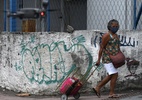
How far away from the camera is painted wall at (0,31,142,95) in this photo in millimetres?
8469

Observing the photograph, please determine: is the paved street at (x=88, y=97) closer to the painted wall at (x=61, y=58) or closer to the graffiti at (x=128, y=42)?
the painted wall at (x=61, y=58)

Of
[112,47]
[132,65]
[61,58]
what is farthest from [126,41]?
[61,58]

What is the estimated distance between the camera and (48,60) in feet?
28.4

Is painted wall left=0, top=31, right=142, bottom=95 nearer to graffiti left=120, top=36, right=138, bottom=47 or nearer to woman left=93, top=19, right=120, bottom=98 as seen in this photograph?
graffiti left=120, top=36, right=138, bottom=47

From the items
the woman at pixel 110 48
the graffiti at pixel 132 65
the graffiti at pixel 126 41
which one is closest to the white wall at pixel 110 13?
the graffiti at pixel 126 41

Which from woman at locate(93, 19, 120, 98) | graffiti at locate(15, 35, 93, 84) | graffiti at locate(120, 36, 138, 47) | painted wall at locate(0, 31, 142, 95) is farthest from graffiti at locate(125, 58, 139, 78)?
woman at locate(93, 19, 120, 98)

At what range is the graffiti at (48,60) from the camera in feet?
27.9

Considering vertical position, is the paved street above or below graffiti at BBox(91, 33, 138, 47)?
below

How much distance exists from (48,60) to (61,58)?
344mm

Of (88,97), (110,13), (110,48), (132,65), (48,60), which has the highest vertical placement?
(110,13)

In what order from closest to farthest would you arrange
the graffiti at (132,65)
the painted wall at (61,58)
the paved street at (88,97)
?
the paved street at (88,97) → the painted wall at (61,58) → the graffiti at (132,65)

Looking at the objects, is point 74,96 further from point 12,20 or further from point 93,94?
point 12,20

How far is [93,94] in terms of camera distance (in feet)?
27.9

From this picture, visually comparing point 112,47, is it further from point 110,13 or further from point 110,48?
point 110,13
